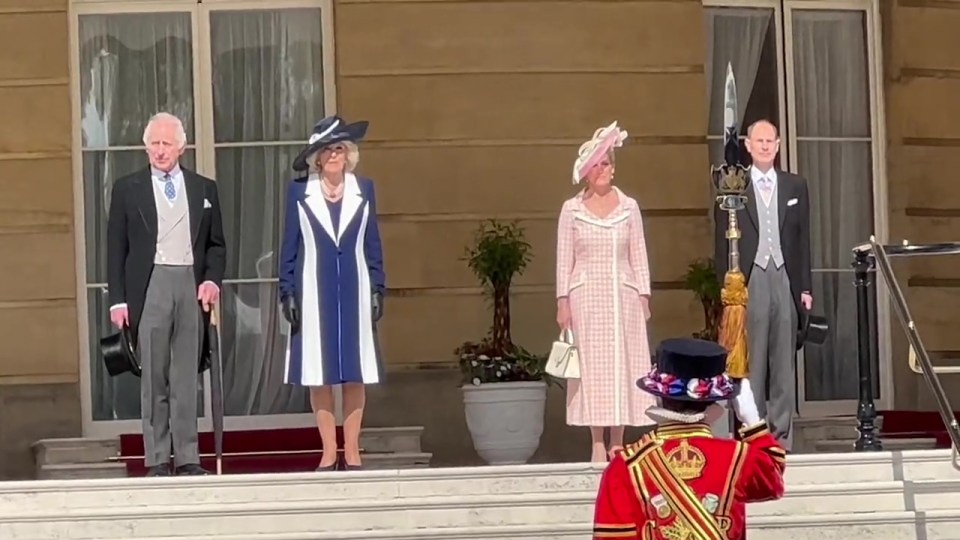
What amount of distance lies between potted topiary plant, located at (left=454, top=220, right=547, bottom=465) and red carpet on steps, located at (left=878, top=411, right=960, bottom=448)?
2.25 m

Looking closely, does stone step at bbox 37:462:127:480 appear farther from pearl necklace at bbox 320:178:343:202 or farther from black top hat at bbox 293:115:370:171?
black top hat at bbox 293:115:370:171

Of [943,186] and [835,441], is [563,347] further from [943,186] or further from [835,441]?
[943,186]

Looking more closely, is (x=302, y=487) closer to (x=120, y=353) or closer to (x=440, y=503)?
(x=440, y=503)

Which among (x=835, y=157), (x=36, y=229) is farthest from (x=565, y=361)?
(x=835, y=157)

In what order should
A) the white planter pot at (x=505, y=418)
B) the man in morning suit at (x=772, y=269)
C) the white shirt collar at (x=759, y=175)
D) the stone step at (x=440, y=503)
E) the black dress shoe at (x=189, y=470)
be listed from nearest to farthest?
the stone step at (x=440, y=503)
the black dress shoe at (x=189, y=470)
the man in morning suit at (x=772, y=269)
the white shirt collar at (x=759, y=175)
the white planter pot at (x=505, y=418)

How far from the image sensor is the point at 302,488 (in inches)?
316

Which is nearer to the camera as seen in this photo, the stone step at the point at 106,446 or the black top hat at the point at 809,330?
the black top hat at the point at 809,330

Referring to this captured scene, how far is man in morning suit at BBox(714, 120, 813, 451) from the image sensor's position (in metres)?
8.96

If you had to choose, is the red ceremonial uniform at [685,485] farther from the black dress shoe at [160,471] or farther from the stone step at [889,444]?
the stone step at [889,444]

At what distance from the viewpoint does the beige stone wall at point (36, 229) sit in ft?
36.1

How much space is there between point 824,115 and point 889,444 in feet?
8.65

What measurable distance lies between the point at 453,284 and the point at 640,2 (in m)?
2.11

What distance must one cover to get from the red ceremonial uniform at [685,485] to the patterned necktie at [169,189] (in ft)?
13.3

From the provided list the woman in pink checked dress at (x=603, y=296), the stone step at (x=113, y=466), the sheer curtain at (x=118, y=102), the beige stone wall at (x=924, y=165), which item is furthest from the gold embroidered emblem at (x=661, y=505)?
the beige stone wall at (x=924, y=165)
